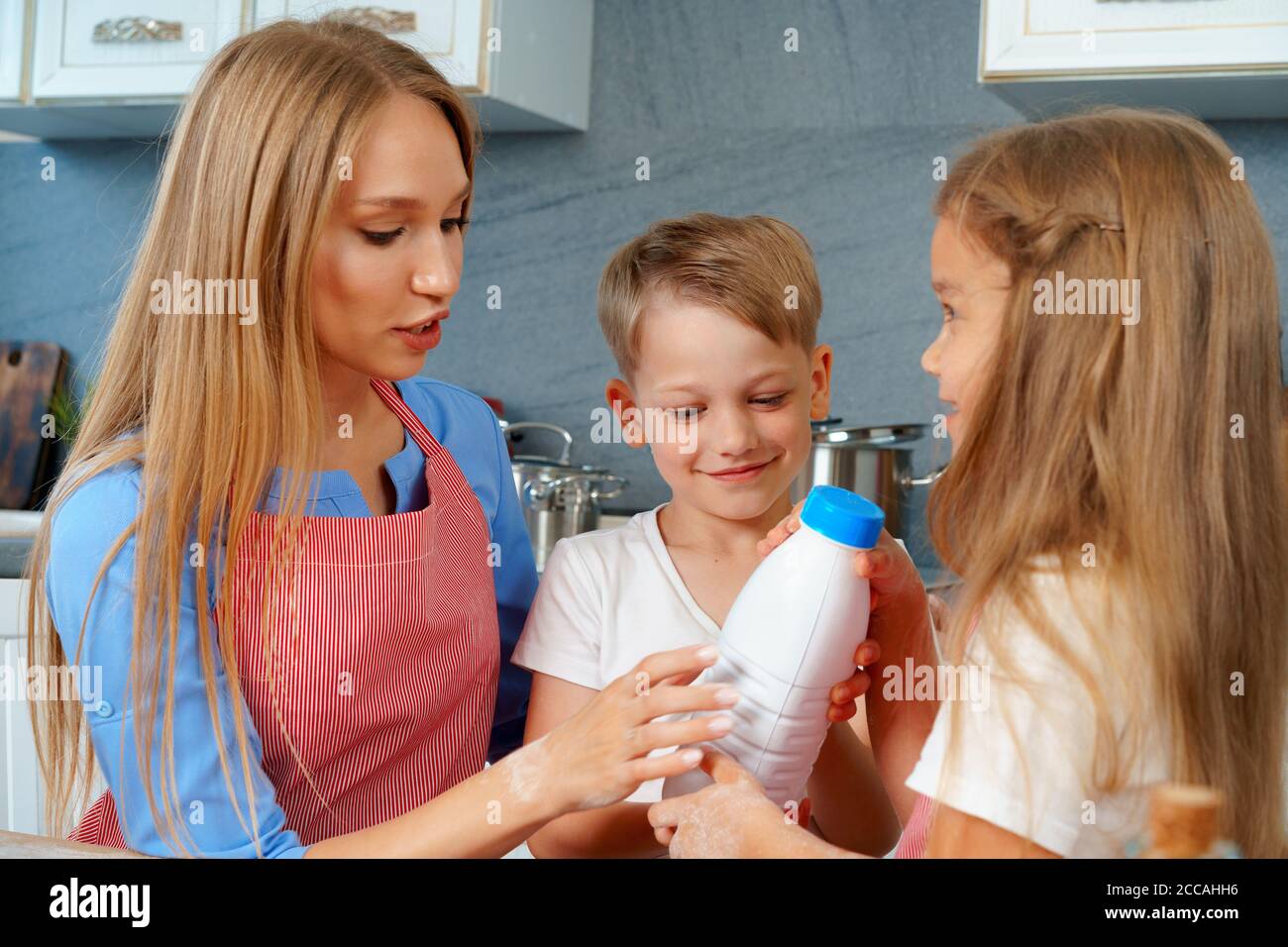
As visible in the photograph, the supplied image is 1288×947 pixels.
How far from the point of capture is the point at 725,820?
2.15 ft

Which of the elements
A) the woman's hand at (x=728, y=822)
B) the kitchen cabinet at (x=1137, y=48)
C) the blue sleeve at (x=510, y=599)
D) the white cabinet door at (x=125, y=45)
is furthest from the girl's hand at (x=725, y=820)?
the white cabinet door at (x=125, y=45)

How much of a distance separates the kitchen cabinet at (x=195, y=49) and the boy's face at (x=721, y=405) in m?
1.16

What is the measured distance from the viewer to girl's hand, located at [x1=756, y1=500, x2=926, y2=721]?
736 millimetres

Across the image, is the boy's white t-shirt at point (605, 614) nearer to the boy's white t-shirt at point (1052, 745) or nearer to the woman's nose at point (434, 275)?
the woman's nose at point (434, 275)

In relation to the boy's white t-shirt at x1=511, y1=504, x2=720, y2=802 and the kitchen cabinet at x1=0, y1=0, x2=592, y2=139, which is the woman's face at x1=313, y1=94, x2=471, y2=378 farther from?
the kitchen cabinet at x1=0, y1=0, x2=592, y2=139

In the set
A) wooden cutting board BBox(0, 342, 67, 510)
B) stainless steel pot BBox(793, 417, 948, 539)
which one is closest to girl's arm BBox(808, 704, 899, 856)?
stainless steel pot BBox(793, 417, 948, 539)

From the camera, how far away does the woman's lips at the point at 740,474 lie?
940 mm

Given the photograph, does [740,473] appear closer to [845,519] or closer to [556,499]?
[845,519]

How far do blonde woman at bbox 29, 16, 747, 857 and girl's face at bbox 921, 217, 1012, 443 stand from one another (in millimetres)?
→ 193

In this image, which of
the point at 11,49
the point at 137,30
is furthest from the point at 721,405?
the point at 11,49

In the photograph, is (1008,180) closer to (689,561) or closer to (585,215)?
(689,561)
